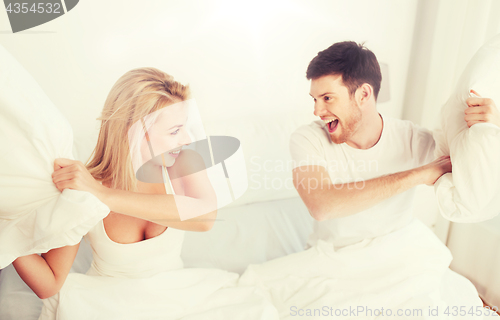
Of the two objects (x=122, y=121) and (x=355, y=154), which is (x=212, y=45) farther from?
(x=355, y=154)

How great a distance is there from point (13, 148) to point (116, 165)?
7.2 inches

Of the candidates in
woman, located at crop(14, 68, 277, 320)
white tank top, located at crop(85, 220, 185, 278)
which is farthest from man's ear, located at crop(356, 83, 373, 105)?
white tank top, located at crop(85, 220, 185, 278)

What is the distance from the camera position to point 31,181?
60 centimetres

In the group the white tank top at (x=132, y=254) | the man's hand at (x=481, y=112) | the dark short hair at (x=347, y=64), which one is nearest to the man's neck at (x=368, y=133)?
the dark short hair at (x=347, y=64)

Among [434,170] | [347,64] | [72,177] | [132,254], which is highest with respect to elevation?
[347,64]

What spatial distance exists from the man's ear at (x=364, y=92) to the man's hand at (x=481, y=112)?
23 cm

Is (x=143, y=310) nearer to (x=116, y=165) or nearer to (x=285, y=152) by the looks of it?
(x=116, y=165)

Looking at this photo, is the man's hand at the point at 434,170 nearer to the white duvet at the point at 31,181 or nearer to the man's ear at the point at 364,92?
the man's ear at the point at 364,92

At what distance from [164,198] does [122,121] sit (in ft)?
0.62

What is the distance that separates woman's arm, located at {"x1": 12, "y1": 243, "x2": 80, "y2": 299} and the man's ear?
0.76m

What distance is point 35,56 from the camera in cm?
66

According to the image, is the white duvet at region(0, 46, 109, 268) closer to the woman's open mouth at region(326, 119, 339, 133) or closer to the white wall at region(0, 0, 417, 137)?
the white wall at region(0, 0, 417, 137)

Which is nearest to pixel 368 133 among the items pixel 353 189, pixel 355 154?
pixel 355 154

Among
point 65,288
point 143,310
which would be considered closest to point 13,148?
point 65,288
